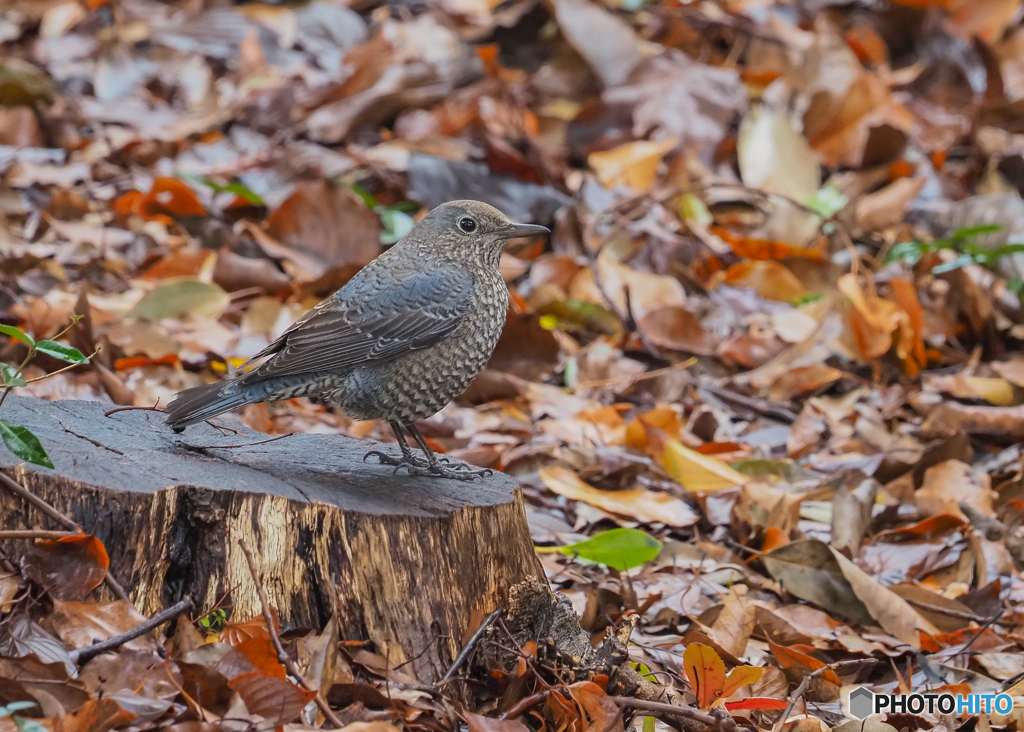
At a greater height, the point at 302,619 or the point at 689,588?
the point at 302,619

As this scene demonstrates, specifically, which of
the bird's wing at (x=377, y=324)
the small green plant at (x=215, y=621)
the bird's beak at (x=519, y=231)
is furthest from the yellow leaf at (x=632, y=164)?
the small green plant at (x=215, y=621)

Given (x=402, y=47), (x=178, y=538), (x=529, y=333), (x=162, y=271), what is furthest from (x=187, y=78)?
(x=178, y=538)

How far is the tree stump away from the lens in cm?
326

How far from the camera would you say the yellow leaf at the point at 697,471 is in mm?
5301

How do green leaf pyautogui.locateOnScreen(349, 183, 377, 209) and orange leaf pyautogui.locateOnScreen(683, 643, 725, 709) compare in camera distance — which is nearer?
orange leaf pyautogui.locateOnScreen(683, 643, 725, 709)

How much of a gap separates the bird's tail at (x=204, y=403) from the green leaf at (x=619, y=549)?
138cm

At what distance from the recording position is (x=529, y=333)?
240 inches

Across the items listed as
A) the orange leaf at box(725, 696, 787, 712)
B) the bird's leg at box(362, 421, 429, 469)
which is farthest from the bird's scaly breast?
the orange leaf at box(725, 696, 787, 712)

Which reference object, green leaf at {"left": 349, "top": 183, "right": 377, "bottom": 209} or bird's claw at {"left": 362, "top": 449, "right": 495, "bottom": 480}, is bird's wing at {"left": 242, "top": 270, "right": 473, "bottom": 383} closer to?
bird's claw at {"left": 362, "top": 449, "right": 495, "bottom": 480}

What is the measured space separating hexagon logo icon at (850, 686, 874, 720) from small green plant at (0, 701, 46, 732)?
100 inches

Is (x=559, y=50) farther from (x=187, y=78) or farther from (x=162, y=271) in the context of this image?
(x=162, y=271)

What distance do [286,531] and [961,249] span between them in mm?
5235

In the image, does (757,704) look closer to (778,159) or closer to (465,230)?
(465,230)

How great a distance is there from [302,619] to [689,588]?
5.78ft
